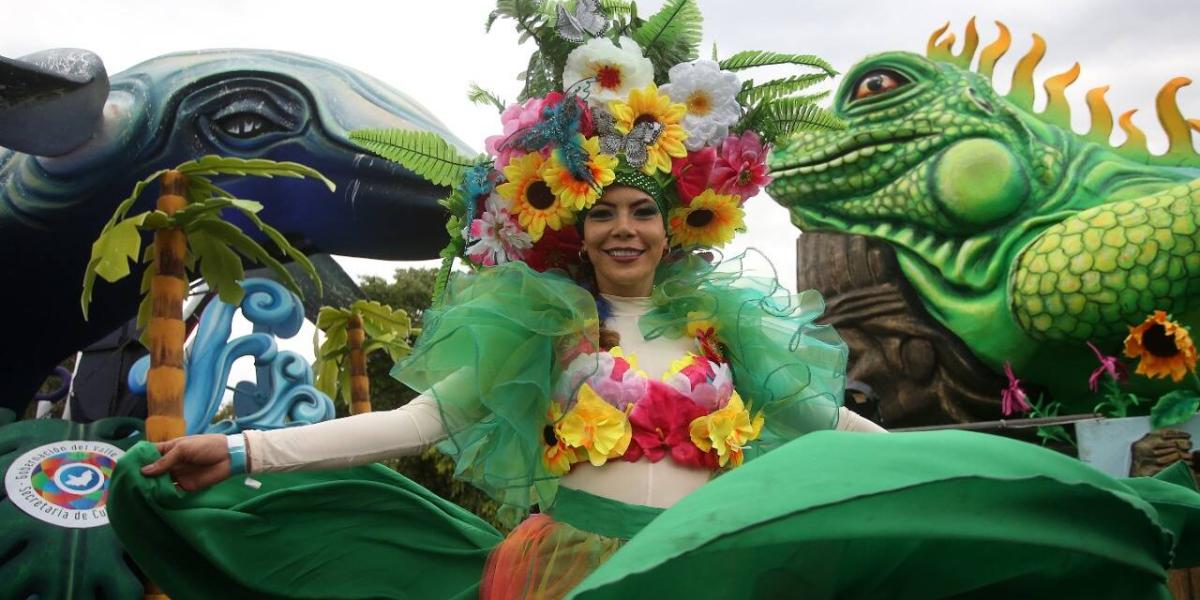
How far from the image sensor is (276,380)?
6176 millimetres

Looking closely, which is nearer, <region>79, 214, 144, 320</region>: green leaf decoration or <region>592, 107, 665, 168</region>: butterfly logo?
<region>592, 107, 665, 168</region>: butterfly logo

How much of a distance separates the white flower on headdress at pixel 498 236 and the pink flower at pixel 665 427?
511 millimetres

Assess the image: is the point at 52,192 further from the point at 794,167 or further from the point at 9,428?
the point at 794,167

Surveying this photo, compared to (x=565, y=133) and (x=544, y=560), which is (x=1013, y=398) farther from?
(x=544, y=560)

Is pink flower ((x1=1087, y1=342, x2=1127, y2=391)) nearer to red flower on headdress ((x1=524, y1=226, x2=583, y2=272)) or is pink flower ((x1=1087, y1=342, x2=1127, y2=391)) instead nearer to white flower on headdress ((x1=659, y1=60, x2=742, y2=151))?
white flower on headdress ((x1=659, y1=60, x2=742, y2=151))

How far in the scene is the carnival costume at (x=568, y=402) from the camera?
232 centimetres

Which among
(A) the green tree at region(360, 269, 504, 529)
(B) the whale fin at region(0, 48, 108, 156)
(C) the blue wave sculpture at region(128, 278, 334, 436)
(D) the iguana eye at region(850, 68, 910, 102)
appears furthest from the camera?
(A) the green tree at region(360, 269, 504, 529)

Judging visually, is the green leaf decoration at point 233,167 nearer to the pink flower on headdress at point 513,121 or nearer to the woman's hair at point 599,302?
the pink flower on headdress at point 513,121

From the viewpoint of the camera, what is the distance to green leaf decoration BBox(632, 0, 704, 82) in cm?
288

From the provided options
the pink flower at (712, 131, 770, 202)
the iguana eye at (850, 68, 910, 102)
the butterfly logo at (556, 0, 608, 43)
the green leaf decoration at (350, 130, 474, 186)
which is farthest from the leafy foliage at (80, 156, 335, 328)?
the iguana eye at (850, 68, 910, 102)

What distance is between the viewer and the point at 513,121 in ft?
9.09

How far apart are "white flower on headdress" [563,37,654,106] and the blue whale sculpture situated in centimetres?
401

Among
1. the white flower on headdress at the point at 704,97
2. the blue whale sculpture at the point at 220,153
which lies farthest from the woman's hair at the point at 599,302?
the blue whale sculpture at the point at 220,153

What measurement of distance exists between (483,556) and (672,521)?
4.49 ft
